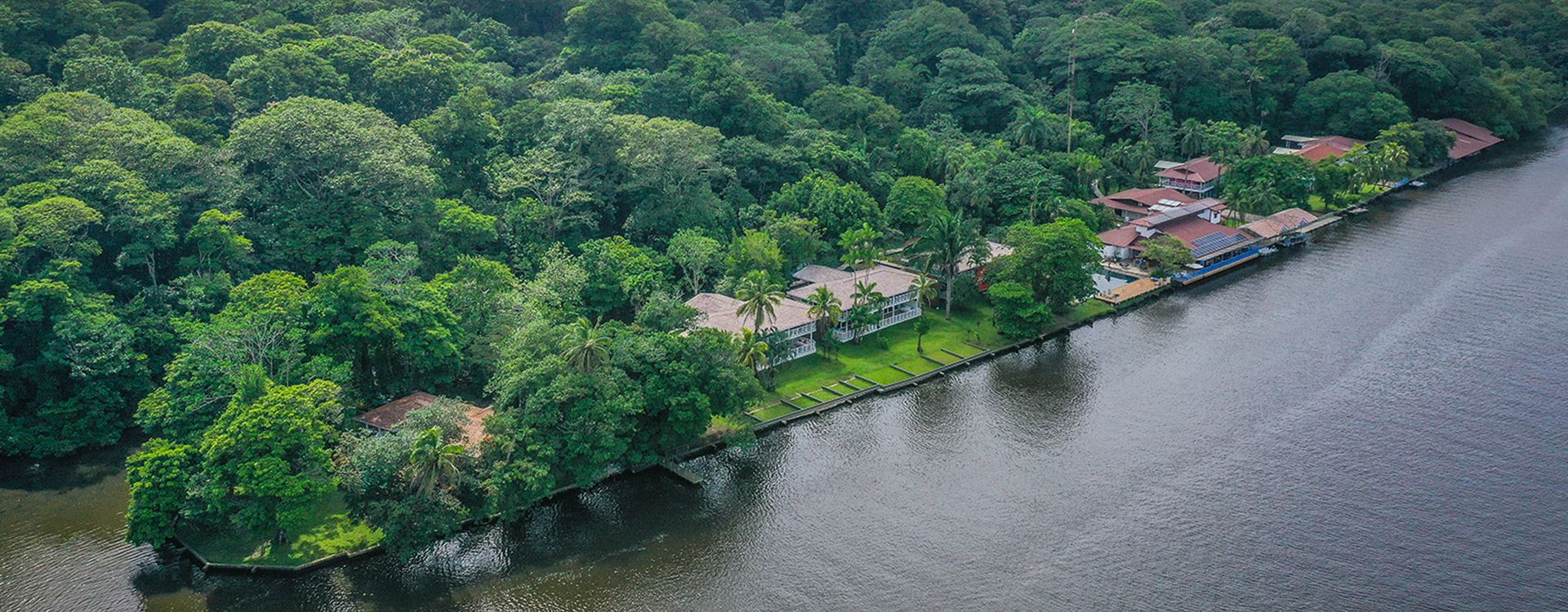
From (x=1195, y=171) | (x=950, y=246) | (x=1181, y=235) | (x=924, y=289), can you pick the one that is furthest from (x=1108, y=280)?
(x=1195, y=171)

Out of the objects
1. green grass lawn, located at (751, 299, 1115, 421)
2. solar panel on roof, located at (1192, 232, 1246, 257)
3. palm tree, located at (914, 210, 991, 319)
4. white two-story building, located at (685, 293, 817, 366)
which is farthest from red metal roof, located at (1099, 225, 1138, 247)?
Answer: white two-story building, located at (685, 293, 817, 366)

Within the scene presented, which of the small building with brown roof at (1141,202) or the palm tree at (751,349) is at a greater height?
the small building with brown roof at (1141,202)

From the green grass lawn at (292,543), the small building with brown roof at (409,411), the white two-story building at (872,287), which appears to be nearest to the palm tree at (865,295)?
the white two-story building at (872,287)

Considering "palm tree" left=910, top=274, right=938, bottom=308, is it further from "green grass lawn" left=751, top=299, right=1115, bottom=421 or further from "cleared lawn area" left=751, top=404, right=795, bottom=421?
"cleared lawn area" left=751, top=404, right=795, bottom=421

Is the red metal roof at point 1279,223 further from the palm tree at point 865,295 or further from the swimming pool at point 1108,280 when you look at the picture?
the palm tree at point 865,295

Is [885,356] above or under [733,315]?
under

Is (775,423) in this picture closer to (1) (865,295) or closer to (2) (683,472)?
(2) (683,472)

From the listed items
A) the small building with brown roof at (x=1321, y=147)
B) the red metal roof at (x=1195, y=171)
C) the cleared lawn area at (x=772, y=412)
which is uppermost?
the small building with brown roof at (x=1321, y=147)
